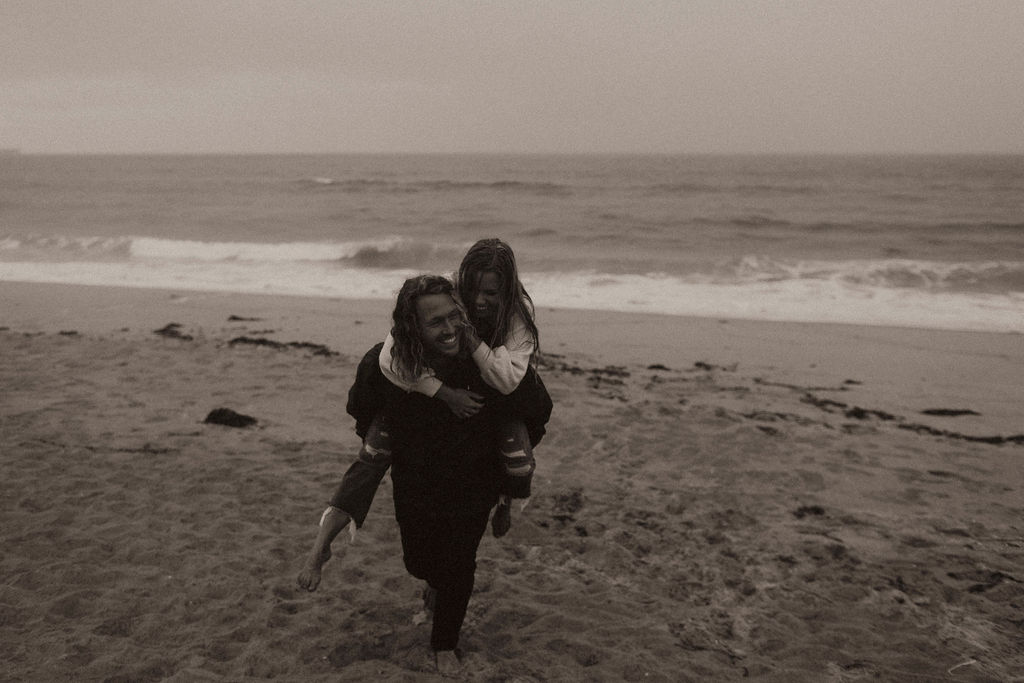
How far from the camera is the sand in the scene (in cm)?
313

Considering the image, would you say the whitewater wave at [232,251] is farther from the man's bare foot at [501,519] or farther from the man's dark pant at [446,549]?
the man's dark pant at [446,549]

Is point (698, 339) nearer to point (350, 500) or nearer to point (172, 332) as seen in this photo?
point (172, 332)

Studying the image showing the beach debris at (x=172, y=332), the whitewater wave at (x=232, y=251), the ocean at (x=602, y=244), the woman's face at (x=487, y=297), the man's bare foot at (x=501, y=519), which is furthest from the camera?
the whitewater wave at (x=232, y=251)

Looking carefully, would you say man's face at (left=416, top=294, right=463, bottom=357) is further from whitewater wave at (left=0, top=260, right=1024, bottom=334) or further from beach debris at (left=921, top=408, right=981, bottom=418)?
whitewater wave at (left=0, top=260, right=1024, bottom=334)

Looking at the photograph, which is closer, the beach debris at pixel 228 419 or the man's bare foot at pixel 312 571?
the man's bare foot at pixel 312 571

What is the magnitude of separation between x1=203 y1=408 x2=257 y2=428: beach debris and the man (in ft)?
11.0

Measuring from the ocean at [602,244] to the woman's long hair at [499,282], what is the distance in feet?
30.6

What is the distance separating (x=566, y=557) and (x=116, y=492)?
263 cm

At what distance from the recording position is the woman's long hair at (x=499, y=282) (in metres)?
2.51

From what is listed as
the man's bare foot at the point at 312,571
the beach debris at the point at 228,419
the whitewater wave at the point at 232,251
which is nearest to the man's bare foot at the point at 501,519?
the man's bare foot at the point at 312,571

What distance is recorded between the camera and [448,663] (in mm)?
2986

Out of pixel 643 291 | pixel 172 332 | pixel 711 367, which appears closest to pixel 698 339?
pixel 711 367

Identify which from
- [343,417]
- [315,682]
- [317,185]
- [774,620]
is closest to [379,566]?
[315,682]

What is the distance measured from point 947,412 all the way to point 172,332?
8268mm
